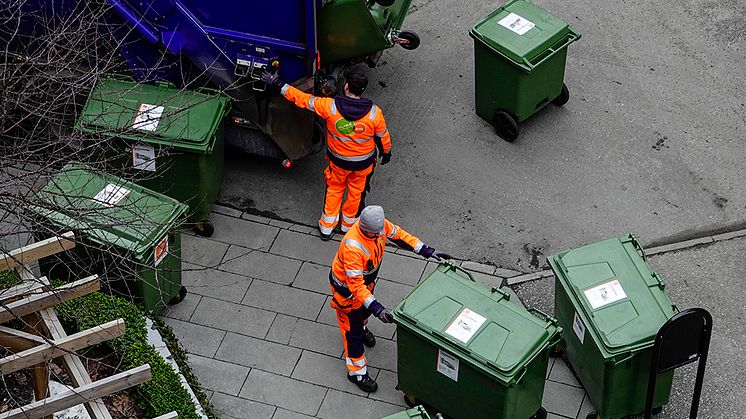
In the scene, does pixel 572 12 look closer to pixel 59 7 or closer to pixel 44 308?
pixel 59 7

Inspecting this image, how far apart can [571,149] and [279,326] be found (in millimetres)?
3035

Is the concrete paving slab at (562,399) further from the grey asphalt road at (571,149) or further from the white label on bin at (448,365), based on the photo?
the grey asphalt road at (571,149)

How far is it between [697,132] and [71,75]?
219 inches

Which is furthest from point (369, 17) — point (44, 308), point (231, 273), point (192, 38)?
point (44, 308)

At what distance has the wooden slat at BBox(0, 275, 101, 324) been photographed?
6914 mm

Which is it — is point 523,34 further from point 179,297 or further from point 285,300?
point 179,297

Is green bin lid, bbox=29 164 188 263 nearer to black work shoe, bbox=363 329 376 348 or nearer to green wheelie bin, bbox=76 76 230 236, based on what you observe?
green wheelie bin, bbox=76 76 230 236

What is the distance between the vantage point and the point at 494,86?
9.95 m

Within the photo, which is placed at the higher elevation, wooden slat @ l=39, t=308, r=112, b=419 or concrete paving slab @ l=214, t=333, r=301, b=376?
wooden slat @ l=39, t=308, r=112, b=419

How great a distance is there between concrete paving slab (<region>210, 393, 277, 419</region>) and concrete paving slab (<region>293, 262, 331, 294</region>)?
3.62 ft

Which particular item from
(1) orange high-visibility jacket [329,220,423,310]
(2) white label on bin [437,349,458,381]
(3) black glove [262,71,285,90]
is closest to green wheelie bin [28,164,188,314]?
(1) orange high-visibility jacket [329,220,423,310]

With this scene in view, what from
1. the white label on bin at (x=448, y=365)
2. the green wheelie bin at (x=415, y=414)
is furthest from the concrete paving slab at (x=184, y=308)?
the green wheelie bin at (x=415, y=414)

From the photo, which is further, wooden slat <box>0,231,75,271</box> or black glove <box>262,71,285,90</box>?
black glove <box>262,71,285,90</box>

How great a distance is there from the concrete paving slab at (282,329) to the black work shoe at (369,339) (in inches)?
21.0
